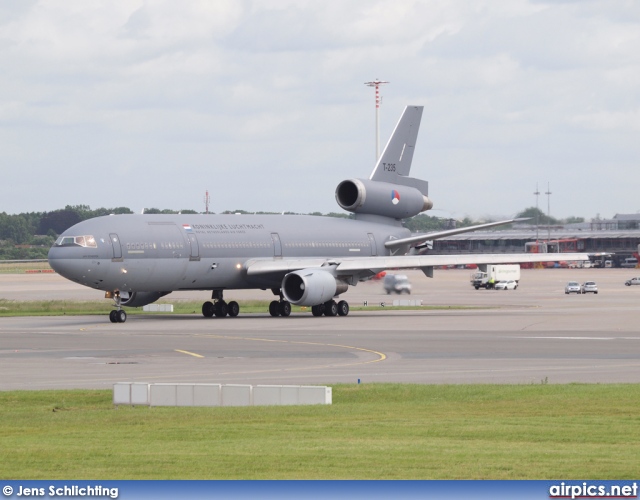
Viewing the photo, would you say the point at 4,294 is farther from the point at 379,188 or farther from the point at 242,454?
the point at 242,454

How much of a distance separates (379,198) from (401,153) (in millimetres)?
3438

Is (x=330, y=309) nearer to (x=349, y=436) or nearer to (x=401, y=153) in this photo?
(x=401, y=153)

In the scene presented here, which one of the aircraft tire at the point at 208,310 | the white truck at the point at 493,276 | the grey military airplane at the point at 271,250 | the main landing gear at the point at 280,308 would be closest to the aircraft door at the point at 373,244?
the grey military airplane at the point at 271,250

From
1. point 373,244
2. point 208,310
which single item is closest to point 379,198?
point 373,244

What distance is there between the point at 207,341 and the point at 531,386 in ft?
61.0

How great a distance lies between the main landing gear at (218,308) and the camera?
59844 millimetres

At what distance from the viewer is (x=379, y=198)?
66.9 meters

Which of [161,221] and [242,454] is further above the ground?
→ [161,221]

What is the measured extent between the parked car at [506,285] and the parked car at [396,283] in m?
25.6

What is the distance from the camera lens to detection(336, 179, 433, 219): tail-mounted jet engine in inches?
2591

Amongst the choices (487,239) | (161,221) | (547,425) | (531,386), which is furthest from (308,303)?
(487,239)

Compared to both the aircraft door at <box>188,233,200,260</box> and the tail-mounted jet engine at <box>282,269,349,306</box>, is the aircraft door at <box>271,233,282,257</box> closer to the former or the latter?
the tail-mounted jet engine at <box>282,269,349,306</box>

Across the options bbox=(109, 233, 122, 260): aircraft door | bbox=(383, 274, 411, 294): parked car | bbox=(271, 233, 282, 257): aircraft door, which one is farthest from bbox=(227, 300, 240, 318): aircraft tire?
bbox=(383, 274, 411, 294): parked car

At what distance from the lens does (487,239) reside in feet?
561
